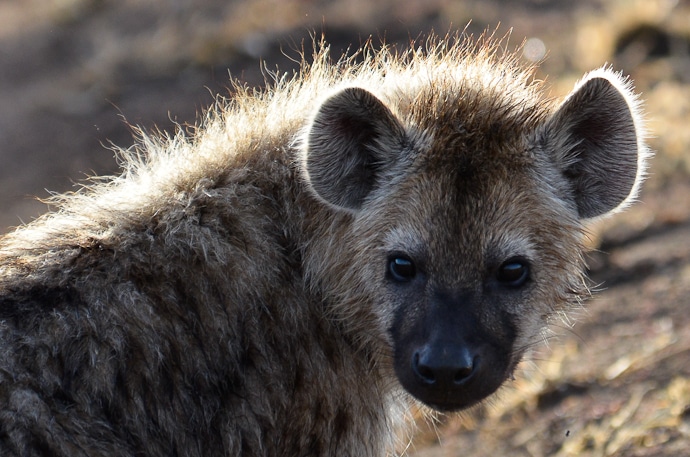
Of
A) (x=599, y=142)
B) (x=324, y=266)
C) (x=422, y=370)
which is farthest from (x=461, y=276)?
(x=599, y=142)

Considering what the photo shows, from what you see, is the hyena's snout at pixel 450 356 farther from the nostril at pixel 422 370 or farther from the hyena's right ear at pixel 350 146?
the hyena's right ear at pixel 350 146

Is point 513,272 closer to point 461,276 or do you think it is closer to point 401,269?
point 461,276

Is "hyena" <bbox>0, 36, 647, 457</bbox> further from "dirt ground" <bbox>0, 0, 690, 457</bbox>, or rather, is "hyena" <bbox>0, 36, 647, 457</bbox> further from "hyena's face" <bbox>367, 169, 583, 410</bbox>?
"dirt ground" <bbox>0, 0, 690, 457</bbox>

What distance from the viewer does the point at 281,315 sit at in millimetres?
3174

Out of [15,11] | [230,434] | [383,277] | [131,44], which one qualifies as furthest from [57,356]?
[15,11]

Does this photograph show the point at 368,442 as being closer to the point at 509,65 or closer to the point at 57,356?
the point at 57,356

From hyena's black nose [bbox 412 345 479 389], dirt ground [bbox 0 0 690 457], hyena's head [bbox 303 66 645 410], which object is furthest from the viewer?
dirt ground [bbox 0 0 690 457]

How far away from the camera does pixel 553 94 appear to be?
7.75 metres

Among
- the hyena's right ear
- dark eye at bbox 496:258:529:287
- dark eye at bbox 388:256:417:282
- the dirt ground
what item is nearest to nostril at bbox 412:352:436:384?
dark eye at bbox 388:256:417:282

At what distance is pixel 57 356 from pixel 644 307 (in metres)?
3.40

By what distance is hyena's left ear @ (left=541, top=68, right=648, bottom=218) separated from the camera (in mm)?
3125

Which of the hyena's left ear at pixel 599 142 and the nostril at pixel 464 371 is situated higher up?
the hyena's left ear at pixel 599 142

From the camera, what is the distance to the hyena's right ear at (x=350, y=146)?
3104 millimetres

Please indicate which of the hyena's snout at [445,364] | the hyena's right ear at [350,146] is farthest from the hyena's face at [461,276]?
the hyena's right ear at [350,146]
